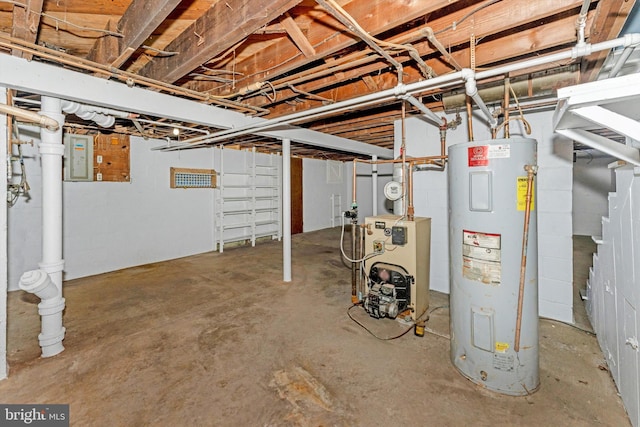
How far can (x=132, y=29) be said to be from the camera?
5.28 ft

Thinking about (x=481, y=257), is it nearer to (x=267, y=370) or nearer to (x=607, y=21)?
(x=607, y=21)

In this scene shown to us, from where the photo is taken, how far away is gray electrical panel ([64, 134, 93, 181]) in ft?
13.1

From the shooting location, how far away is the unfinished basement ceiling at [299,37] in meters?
1.48

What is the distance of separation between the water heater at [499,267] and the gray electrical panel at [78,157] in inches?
199

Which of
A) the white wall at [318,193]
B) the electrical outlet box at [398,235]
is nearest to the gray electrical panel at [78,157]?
the electrical outlet box at [398,235]

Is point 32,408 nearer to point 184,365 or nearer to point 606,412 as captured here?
point 184,365

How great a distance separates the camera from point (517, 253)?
5.59 feet

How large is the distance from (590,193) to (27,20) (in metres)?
9.93

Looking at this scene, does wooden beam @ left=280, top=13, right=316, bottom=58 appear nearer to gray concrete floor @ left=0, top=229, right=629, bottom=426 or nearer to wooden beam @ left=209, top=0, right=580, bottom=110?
wooden beam @ left=209, top=0, right=580, bottom=110

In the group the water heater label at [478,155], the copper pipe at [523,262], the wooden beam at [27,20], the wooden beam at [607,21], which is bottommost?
the copper pipe at [523,262]

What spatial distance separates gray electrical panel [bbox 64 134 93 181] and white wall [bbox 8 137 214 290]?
5.7 inches

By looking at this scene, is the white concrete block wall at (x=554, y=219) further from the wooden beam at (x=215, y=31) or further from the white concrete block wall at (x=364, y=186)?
the white concrete block wall at (x=364, y=186)

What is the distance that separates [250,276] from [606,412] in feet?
12.1

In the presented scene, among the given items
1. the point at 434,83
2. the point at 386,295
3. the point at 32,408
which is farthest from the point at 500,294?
the point at 32,408
